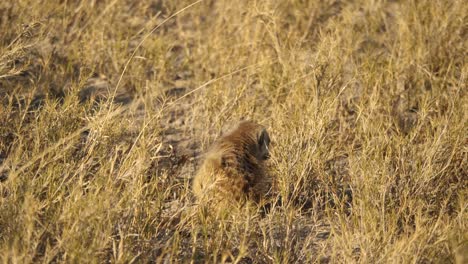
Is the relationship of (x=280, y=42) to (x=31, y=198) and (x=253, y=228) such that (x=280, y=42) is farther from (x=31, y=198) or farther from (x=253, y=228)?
(x=31, y=198)

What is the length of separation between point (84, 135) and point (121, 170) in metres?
1.25

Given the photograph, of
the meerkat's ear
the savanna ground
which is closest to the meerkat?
the meerkat's ear

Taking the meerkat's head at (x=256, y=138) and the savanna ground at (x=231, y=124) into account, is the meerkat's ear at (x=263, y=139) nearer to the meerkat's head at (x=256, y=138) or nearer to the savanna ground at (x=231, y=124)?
the meerkat's head at (x=256, y=138)

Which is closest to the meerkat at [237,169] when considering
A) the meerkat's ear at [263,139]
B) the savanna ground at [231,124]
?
the meerkat's ear at [263,139]

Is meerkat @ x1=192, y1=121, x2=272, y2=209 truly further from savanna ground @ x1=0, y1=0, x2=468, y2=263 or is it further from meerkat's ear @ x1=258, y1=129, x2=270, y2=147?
savanna ground @ x1=0, y1=0, x2=468, y2=263

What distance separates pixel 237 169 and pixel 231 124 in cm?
116

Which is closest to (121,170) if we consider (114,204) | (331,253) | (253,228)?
(114,204)

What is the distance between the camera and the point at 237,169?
4332 millimetres

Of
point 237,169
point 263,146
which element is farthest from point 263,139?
point 237,169

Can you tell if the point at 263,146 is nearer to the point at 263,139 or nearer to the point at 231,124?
the point at 263,139

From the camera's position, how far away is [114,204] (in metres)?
3.71

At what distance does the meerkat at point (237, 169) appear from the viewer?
→ 418cm

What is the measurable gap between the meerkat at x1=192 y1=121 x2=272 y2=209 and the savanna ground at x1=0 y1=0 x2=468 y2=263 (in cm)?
12

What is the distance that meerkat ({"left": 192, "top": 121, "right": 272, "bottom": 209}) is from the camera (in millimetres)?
4180
